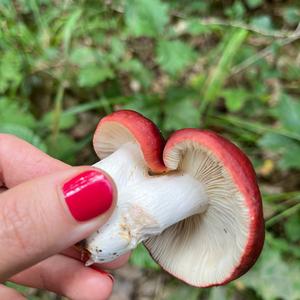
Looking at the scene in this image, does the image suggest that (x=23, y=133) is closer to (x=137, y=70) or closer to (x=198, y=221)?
(x=137, y=70)

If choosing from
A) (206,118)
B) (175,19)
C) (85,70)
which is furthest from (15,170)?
(175,19)

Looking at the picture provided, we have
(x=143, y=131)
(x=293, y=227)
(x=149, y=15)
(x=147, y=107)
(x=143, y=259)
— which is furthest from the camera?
(x=147, y=107)

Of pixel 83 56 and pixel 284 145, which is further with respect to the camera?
pixel 83 56

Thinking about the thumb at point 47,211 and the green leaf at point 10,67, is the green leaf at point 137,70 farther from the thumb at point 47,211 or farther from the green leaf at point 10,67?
the thumb at point 47,211

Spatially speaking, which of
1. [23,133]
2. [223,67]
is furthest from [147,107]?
[23,133]

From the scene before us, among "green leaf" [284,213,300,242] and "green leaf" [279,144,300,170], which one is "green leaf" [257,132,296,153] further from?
"green leaf" [284,213,300,242]

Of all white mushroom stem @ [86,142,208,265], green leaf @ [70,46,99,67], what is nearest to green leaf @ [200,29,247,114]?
green leaf @ [70,46,99,67]

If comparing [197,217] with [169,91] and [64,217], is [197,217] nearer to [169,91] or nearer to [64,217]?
[64,217]

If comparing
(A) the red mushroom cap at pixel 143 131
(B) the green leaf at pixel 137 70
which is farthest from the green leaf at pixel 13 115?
(A) the red mushroom cap at pixel 143 131
